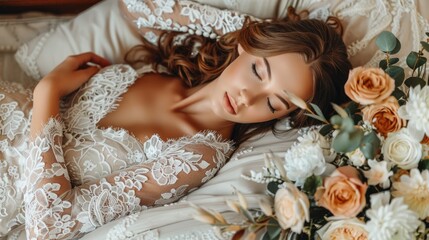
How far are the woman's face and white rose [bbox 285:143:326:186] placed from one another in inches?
14.8

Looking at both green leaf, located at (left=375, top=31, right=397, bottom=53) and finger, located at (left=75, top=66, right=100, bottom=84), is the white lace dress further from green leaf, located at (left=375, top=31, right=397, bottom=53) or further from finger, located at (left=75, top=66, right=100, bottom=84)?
green leaf, located at (left=375, top=31, right=397, bottom=53)

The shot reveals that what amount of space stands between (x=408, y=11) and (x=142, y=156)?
94 cm

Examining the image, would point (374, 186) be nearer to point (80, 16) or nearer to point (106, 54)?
point (106, 54)

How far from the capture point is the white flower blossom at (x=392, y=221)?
1.04m

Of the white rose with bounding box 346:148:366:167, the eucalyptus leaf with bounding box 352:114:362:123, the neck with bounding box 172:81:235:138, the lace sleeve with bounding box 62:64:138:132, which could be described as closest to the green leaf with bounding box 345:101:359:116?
the eucalyptus leaf with bounding box 352:114:362:123

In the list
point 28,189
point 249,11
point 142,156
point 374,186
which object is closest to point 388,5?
point 249,11

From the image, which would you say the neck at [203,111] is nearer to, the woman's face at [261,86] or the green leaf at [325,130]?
the woman's face at [261,86]

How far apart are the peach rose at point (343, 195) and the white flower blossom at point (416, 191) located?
8 cm

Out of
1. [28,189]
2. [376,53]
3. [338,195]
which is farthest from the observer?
[376,53]

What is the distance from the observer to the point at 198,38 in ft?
6.12

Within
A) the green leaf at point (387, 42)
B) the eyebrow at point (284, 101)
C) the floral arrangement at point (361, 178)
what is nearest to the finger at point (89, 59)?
the eyebrow at point (284, 101)

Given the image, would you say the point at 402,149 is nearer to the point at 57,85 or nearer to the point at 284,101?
the point at 284,101

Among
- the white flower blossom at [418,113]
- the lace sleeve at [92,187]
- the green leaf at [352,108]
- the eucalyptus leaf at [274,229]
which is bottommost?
the lace sleeve at [92,187]

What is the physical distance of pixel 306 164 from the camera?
1146mm
